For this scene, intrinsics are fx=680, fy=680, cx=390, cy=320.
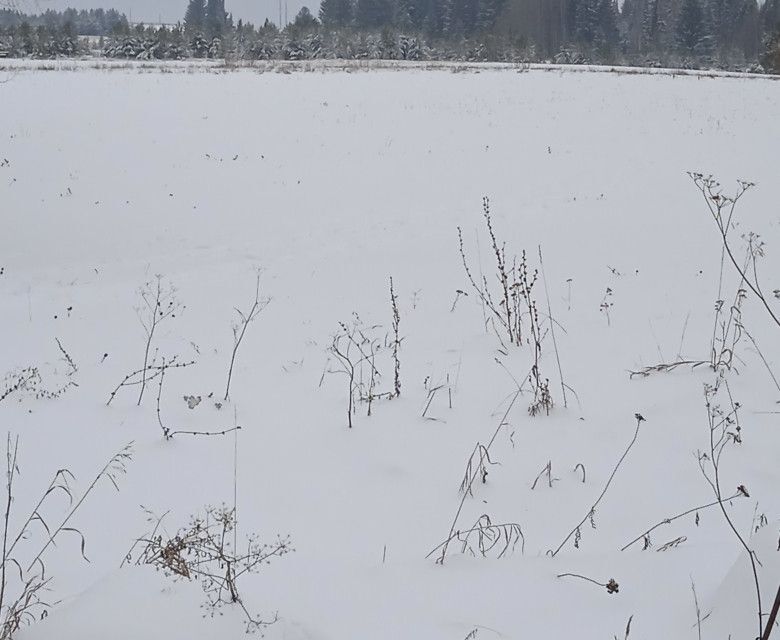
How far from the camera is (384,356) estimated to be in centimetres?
527

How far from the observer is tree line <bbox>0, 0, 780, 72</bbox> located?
43.7 metres

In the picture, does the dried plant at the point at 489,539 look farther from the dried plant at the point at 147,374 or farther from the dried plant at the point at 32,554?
the dried plant at the point at 147,374

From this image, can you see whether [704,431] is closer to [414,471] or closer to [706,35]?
A: [414,471]

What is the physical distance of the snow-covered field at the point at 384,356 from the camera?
2.26 meters


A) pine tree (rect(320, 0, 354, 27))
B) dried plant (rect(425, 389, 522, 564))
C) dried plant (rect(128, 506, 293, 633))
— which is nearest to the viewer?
dried plant (rect(128, 506, 293, 633))

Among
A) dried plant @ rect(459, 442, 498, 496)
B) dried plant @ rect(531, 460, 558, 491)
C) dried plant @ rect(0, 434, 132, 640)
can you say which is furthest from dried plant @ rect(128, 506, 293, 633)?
dried plant @ rect(531, 460, 558, 491)

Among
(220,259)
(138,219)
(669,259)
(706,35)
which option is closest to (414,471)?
(669,259)

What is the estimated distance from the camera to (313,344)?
5.77m

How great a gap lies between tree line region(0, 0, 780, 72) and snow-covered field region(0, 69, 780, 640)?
27.4m

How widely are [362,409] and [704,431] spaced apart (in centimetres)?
188

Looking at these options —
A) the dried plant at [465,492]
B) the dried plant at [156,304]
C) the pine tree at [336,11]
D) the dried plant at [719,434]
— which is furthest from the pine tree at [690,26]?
the dried plant at [465,492]

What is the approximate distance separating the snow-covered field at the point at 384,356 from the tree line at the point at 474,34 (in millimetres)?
27411

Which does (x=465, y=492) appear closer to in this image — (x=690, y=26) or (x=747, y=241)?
(x=747, y=241)

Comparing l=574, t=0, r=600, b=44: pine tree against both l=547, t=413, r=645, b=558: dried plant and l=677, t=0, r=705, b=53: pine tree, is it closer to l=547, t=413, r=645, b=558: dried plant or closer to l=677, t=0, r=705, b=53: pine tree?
l=677, t=0, r=705, b=53: pine tree
